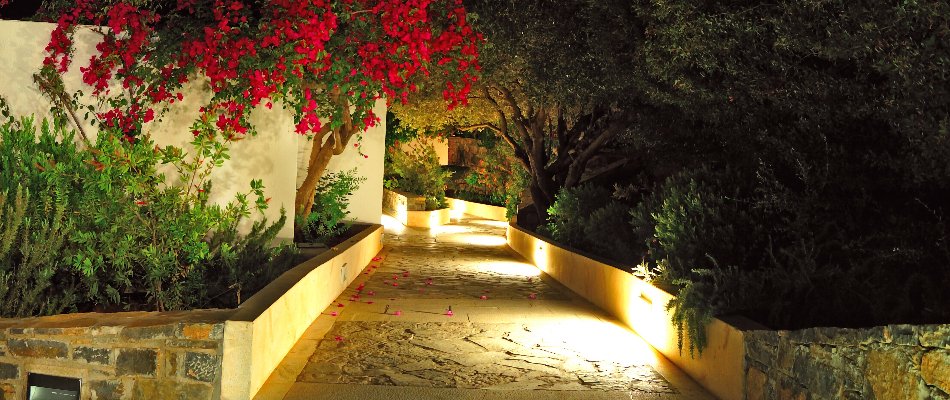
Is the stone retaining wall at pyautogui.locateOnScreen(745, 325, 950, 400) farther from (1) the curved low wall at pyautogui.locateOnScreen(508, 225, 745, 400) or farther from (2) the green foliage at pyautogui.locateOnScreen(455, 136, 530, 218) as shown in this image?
(2) the green foliage at pyautogui.locateOnScreen(455, 136, 530, 218)

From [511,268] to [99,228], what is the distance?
9838mm

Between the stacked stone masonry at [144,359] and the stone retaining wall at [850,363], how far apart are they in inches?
146

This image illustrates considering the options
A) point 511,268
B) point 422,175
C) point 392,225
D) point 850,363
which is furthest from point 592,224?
point 422,175

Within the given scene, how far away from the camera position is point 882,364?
4.04 metres

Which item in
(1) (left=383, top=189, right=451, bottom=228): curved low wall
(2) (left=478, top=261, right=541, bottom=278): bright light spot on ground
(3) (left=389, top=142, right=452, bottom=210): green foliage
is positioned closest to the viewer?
(2) (left=478, top=261, right=541, bottom=278): bright light spot on ground

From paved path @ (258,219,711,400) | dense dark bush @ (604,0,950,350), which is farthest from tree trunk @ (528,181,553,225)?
dense dark bush @ (604,0,950,350)

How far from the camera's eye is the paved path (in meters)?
6.25

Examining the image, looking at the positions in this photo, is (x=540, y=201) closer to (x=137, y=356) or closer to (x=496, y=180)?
(x=496, y=180)

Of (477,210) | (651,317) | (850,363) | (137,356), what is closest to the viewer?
(850,363)

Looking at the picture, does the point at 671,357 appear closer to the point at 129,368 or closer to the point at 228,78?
the point at 129,368

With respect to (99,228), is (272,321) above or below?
below

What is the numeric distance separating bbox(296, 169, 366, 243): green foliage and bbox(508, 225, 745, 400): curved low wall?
397 cm

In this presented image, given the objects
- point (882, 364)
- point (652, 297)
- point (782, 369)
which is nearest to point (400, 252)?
point (652, 297)

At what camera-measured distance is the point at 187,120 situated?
29.4 feet
